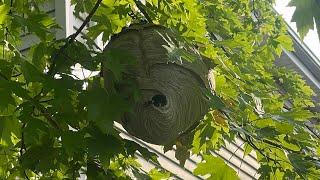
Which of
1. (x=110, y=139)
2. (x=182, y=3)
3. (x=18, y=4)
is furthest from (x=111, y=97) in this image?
(x=18, y=4)

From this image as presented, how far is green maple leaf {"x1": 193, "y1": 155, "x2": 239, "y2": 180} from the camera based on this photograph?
80.2 inches

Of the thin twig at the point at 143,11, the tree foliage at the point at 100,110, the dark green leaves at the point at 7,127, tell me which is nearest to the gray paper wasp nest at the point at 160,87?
the tree foliage at the point at 100,110

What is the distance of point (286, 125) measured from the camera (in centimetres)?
204

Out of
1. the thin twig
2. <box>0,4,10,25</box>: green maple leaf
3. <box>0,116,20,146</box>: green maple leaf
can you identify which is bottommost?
<box>0,116,20,146</box>: green maple leaf

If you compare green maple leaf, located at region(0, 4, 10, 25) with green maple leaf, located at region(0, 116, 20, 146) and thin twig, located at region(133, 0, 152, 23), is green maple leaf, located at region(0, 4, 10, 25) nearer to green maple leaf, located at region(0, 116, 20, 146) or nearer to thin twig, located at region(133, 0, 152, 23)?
green maple leaf, located at region(0, 116, 20, 146)

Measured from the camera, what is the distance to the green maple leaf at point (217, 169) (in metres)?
2.04

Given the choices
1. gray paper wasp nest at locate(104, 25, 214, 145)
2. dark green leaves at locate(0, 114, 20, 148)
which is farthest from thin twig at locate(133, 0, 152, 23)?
Answer: dark green leaves at locate(0, 114, 20, 148)

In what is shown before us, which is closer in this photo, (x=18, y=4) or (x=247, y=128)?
A: (x=247, y=128)

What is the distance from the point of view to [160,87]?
1943mm

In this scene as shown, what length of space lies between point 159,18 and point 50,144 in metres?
0.69

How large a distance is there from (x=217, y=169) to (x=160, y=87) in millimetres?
385


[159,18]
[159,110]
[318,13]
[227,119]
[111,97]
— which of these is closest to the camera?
[318,13]

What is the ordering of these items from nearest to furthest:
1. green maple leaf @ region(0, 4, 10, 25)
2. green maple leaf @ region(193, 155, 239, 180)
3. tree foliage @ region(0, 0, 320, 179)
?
tree foliage @ region(0, 0, 320, 179), green maple leaf @ region(0, 4, 10, 25), green maple leaf @ region(193, 155, 239, 180)

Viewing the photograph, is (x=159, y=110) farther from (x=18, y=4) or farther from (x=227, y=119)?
(x=18, y=4)
